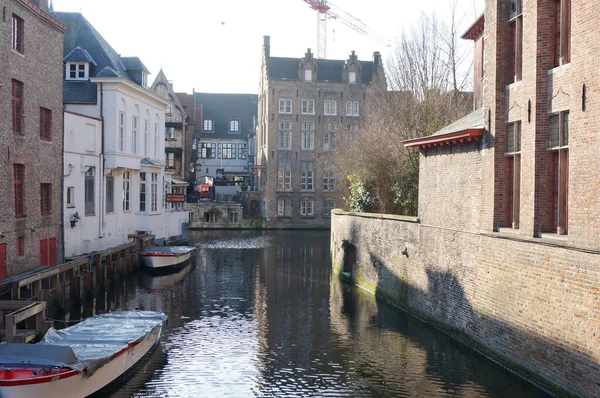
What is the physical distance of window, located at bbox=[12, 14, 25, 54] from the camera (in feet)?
69.5

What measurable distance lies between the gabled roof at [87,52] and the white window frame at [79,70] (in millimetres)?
244

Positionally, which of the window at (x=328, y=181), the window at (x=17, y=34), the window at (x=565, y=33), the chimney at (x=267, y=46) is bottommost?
the window at (x=328, y=181)

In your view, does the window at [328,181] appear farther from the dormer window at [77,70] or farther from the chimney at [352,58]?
the dormer window at [77,70]

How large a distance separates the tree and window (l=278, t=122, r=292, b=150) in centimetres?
3016

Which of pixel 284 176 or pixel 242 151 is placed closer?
pixel 284 176

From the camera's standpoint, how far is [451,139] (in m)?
18.8

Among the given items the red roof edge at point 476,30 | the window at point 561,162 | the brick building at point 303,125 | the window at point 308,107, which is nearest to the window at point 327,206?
the brick building at point 303,125

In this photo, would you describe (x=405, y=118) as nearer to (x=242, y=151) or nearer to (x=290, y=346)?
(x=290, y=346)

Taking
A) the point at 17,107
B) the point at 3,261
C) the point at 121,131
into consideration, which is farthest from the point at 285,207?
the point at 3,261

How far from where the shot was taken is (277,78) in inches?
2576

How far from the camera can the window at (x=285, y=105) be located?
2589 inches

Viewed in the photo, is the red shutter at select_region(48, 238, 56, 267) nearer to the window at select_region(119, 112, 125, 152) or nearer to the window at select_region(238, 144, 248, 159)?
the window at select_region(119, 112, 125, 152)

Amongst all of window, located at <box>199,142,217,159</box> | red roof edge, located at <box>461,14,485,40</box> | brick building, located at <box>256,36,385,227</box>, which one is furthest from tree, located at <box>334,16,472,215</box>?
window, located at <box>199,142,217,159</box>

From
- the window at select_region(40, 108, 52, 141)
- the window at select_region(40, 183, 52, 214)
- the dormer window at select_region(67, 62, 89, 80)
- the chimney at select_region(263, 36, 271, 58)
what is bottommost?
the window at select_region(40, 183, 52, 214)
